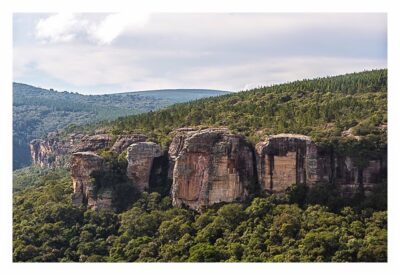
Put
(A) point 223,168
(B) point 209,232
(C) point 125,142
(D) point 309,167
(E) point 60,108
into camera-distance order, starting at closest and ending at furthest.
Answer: (B) point 209,232 < (D) point 309,167 < (A) point 223,168 < (C) point 125,142 < (E) point 60,108

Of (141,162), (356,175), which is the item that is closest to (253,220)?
(356,175)

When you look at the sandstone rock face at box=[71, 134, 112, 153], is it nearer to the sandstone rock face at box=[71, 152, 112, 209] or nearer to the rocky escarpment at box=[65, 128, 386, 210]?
the rocky escarpment at box=[65, 128, 386, 210]

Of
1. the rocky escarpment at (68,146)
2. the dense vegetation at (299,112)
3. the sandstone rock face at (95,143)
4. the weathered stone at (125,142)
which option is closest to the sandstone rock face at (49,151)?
the rocky escarpment at (68,146)

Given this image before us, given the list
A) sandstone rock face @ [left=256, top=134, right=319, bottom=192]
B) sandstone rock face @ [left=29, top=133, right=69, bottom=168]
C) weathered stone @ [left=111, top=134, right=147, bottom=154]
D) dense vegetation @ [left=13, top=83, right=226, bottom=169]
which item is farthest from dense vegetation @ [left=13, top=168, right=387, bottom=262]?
dense vegetation @ [left=13, top=83, right=226, bottom=169]

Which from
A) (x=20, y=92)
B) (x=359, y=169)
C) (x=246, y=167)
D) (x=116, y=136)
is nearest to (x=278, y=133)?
(x=246, y=167)

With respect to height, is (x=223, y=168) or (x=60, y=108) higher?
(x=60, y=108)

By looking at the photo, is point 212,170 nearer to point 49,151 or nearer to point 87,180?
point 87,180
